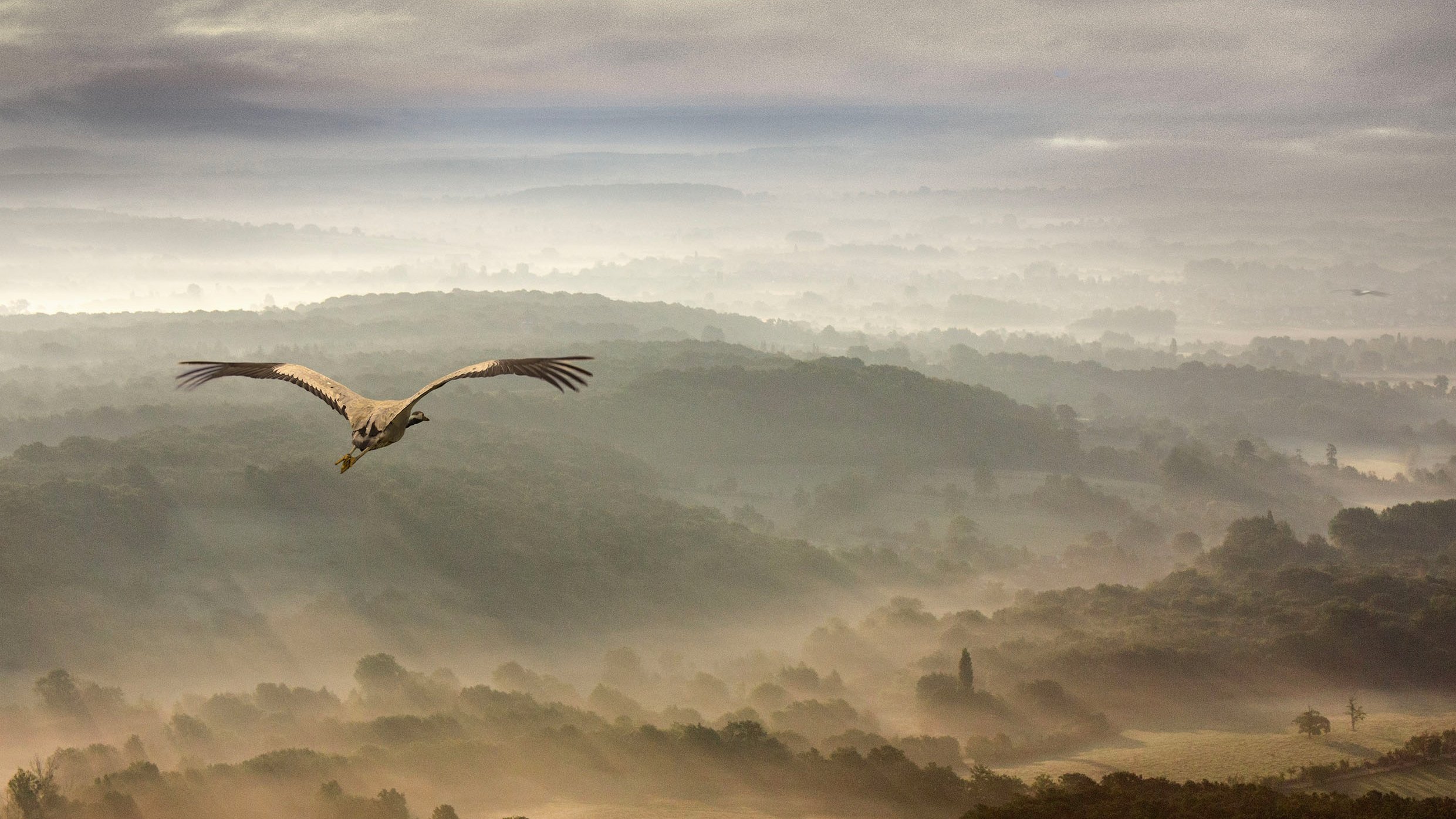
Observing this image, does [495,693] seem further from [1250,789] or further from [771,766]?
[1250,789]

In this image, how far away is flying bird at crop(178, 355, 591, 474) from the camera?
23656 mm

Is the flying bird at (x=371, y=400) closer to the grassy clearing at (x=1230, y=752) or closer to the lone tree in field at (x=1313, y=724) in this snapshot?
the grassy clearing at (x=1230, y=752)

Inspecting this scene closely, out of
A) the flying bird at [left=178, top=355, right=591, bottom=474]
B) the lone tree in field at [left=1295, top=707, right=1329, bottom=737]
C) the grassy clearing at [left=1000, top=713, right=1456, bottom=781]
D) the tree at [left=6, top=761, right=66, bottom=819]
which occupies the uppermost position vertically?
the flying bird at [left=178, top=355, right=591, bottom=474]

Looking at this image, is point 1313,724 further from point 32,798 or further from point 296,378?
point 32,798

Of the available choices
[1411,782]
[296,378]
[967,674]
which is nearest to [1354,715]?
[1411,782]

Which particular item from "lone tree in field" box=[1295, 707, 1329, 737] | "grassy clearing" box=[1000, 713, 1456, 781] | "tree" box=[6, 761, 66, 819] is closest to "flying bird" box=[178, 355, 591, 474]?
"grassy clearing" box=[1000, 713, 1456, 781]

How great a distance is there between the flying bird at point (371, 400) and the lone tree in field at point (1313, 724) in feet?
601

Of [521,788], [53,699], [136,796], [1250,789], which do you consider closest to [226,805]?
[136,796]

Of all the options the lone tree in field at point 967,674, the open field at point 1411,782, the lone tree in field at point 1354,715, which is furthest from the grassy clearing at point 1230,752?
the lone tree in field at point 967,674

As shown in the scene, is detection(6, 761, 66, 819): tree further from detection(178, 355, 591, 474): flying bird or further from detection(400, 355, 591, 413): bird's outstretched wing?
detection(400, 355, 591, 413): bird's outstretched wing

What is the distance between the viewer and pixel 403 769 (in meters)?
162

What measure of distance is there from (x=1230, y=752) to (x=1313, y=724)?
54.3 feet

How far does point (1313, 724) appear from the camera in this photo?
169 m

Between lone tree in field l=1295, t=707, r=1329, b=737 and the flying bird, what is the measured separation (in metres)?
183
